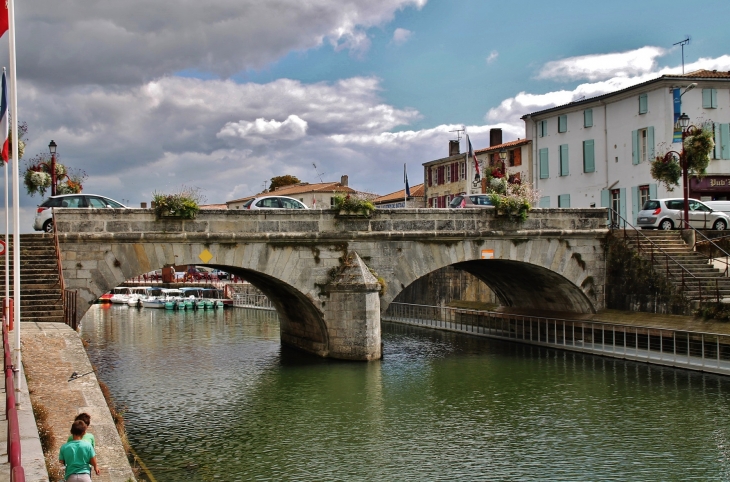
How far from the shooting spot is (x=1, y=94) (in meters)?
13.5

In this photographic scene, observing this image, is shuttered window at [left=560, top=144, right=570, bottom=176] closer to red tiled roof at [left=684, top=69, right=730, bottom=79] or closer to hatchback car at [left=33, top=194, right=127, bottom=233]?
red tiled roof at [left=684, top=69, right=730, bottom=79]

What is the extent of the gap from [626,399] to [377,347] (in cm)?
872

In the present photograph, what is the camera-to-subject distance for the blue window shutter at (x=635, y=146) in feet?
143

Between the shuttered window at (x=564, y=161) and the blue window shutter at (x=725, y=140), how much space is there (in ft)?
31.6

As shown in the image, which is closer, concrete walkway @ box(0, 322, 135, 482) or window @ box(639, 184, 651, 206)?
concrete walkway @ box(0, 322, 135, 482)

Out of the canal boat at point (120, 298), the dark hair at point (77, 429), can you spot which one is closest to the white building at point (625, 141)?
the dark hair at point (77, 429)

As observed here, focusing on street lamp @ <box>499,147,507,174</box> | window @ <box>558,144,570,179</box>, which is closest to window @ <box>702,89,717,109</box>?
window @ <box>558,144,570,179</box>

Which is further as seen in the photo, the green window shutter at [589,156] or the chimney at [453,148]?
the chimney at [453,148]

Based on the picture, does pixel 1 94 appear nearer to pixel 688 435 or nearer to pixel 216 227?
pixel 216 227

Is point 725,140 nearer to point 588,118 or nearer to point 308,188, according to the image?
point 588,118

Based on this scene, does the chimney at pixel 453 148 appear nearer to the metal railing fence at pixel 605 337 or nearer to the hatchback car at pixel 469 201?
the metal railing fence at pixel 605 337

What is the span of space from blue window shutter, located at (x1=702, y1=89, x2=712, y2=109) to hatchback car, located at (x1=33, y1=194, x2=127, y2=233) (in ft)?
106

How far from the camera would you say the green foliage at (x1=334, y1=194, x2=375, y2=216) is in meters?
26.8

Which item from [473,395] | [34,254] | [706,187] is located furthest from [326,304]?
[706,187]
